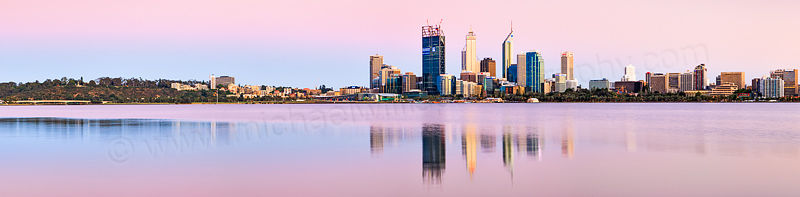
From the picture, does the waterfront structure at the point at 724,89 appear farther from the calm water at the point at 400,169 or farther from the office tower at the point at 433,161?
the office tower at the point at 433,161

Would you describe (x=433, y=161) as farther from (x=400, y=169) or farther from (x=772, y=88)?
(x=772, y=88)

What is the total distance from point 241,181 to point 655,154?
12294 mm

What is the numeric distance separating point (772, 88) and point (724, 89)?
14.1 meters

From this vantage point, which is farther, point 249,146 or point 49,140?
point 49,140

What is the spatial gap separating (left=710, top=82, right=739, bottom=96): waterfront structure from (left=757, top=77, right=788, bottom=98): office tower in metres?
Answer: 7.93

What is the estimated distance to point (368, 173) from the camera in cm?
1259

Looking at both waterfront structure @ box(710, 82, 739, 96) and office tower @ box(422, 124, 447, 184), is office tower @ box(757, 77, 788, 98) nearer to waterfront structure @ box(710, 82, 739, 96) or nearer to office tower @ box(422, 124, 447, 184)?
waterfront structure @ box(710, 82, 739, 96)

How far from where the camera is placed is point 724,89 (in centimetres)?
18888

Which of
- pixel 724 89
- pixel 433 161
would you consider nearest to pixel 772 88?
pixel 724 89

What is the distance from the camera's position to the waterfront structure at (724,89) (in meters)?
187

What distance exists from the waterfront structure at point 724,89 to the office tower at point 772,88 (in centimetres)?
793

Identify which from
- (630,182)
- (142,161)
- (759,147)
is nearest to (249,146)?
(142,161)

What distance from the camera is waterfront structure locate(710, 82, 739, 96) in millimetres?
187000

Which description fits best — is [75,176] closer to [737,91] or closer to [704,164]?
[704,164]
